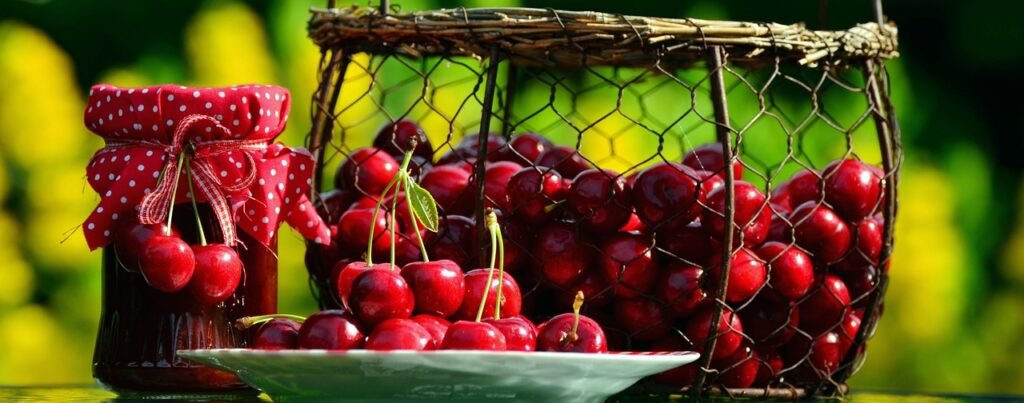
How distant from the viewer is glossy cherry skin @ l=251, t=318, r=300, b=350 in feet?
2.96

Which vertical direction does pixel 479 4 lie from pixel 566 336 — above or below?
above

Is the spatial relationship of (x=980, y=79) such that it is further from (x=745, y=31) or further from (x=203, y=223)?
(x=203, y=223)

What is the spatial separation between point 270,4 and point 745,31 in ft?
4.63

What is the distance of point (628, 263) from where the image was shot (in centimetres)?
105

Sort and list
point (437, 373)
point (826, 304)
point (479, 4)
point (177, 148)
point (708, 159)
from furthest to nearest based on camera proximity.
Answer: point (479, 4) → point (708, 159) → point (826, 304) → point (177, 148) → point (437, 373)

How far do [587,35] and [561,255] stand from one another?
16 centimetres

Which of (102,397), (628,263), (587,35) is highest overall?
(587,35)

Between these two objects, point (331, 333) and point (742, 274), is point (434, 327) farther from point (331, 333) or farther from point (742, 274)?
point (742, 274)

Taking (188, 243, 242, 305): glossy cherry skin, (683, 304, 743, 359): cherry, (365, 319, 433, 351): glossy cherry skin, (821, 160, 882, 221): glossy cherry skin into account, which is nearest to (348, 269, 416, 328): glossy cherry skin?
(365, 319, 433, 351): glossy cherry skin

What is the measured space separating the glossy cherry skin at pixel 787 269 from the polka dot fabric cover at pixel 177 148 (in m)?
0.36

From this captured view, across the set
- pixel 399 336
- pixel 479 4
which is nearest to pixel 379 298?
pixel 399 336

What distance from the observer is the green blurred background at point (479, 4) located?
2.21m

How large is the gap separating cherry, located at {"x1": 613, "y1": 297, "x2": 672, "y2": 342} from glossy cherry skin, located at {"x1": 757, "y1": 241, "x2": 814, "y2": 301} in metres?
0.09

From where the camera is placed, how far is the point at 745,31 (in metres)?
1.04
